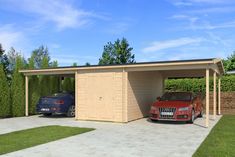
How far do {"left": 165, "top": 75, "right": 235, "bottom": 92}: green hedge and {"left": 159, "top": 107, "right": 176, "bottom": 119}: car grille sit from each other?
778 cm

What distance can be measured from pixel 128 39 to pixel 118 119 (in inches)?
1478

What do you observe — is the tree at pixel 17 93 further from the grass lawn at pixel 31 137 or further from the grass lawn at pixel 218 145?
the grass lawn at pixel 218 145

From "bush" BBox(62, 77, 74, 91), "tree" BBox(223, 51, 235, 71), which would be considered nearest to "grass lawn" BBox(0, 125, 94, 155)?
"bush" BBox(62, 77, 74, 91)

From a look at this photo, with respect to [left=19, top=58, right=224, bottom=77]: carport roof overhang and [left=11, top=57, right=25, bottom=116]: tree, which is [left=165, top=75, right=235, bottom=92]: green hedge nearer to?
[left=19, top=58, right=224, bottom=77]: carport roof overhang

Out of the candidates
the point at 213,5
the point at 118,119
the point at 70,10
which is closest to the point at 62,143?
the point at 118,119

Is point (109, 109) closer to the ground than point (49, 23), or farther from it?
closer to the ground

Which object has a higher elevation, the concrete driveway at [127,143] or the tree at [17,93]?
the tree at [17,93]

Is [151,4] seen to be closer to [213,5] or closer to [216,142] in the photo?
[213,5]

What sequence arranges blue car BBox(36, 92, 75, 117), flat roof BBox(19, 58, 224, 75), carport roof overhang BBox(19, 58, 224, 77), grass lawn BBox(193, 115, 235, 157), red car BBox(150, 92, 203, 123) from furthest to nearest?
blue car BBox(36, 92, 75, 117), red car BBox(150, 92, 203, 123), carport roof overhang BBox(19, 58, 224, 77), flat roof BBox(19, 58, 224, 75), grass lawn BBox(193, 115, 235, 157)

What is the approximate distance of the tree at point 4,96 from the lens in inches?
632

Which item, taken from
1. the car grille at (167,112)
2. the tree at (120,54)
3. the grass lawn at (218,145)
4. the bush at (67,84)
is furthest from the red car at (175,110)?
the tree at (120,54)

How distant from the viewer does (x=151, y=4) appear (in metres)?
16.4

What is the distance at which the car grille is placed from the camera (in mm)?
13067

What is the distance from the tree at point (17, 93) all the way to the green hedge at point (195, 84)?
9942 mm
